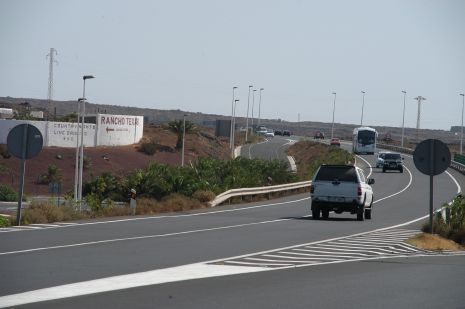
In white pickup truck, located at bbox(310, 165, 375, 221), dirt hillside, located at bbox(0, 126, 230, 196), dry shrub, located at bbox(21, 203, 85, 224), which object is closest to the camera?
dry shrub, located at bbox(21, 203, 85, 224)

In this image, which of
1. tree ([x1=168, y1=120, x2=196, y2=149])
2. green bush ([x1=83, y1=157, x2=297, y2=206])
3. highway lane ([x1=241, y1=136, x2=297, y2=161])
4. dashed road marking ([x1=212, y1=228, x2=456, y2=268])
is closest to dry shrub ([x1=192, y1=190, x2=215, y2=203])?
green bush ([x1=83, y1=157, x2=297, y2=206])

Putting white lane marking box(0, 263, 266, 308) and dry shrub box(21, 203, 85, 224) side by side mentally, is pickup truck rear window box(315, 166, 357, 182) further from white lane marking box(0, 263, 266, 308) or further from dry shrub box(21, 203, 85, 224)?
white lane marking box(0, 263, 266, 308)

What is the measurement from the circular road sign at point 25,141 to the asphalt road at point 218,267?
2062 millimetres

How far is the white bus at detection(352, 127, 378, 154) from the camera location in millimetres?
106688

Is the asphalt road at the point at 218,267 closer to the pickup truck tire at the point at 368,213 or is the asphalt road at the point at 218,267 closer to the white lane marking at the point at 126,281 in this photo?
the white lane marking at the point at 126,281

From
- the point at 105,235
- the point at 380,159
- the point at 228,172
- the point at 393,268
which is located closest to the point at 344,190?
the point at 105,235

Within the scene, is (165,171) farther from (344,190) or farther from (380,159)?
(380,159)

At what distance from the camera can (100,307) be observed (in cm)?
1196

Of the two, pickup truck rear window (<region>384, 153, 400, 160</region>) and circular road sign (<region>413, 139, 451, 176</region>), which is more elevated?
circular road sign (<region>413, 139, 451, 176</region>)

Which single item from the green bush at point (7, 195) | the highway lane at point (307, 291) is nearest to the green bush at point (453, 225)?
the highway lane at point (307, 291)

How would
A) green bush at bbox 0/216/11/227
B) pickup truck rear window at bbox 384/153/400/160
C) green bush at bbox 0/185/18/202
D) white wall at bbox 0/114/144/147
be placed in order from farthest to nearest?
white wall at bbox 0/114/144/147 → pickup truck rear window at bbox 384/153/400/160 → green bush at bbox 0/185/18/202 → green bush at bbox 0/216/11/227

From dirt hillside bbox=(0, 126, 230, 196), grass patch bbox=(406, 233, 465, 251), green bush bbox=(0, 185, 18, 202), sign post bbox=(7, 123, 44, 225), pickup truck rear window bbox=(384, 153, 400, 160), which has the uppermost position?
sign post bbox=(7, 123, 44, 225)

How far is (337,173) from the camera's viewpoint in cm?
3441

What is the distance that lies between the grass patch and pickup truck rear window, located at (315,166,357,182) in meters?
9.33
